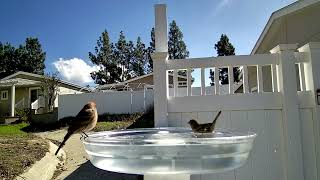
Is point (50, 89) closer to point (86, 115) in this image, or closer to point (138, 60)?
point (138, 60)

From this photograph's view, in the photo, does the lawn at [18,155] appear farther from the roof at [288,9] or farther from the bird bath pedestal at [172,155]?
the roof at [288,9]

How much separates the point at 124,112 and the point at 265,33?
11.2 m

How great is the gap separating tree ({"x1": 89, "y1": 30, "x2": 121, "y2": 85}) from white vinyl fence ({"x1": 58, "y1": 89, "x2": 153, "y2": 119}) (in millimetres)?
18873

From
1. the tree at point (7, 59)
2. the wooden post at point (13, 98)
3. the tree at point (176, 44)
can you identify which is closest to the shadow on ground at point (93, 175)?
the wooden post at point (13, 98)

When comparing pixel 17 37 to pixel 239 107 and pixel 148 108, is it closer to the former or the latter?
pixel 148 108

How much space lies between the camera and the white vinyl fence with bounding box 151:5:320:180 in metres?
3.88

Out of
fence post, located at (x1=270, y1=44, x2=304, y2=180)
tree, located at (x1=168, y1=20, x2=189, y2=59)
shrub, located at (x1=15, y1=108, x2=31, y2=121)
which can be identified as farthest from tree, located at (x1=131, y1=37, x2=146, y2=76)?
fence post, located at (x1=270, y1=44, x2=304, y2=180)

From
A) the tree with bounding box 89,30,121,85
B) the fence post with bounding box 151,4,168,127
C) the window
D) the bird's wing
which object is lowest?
the bird's wing

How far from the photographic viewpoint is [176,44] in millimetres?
39531

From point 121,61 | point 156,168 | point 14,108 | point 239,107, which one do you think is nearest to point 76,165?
point 239,107

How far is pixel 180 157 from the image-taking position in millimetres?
1201

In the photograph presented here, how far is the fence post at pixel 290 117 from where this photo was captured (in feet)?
12.6

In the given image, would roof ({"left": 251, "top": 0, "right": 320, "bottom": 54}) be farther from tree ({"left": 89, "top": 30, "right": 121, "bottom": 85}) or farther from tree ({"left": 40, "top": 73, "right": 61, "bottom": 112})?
tree ({"left": 89, "top": 30, "right": 121, "bottom": 85})

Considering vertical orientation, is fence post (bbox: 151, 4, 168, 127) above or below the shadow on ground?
above
